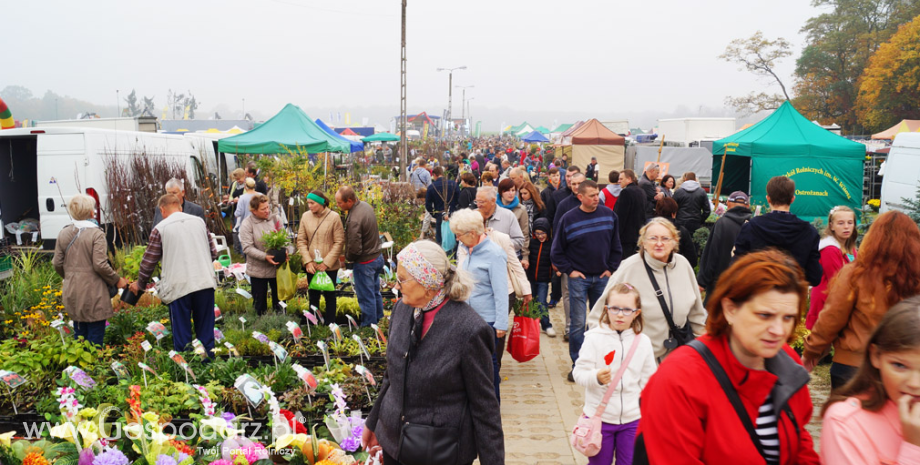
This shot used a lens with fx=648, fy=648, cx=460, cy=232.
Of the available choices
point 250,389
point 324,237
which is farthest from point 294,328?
point 324,237

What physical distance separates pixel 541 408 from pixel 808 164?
10.7 metres

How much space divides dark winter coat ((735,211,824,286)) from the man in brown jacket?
3744 millimetres

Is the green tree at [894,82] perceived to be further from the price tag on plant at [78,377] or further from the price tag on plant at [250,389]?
the price tag on plant at [78,377]

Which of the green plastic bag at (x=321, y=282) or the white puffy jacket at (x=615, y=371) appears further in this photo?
the green plastic bag at (x=321, y=282)

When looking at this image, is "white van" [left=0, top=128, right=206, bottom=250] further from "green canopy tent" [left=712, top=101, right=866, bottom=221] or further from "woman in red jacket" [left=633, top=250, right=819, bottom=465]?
"green canopy tent" [left=712, top=101, right=866, bottom=221]

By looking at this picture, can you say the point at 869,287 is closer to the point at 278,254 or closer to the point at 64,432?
the point at 64,432

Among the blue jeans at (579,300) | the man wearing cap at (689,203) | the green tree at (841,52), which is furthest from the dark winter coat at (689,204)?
the green tree at (841,52)

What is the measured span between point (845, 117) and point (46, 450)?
51.6m

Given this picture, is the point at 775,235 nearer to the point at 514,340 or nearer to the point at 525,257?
the point at 514,340

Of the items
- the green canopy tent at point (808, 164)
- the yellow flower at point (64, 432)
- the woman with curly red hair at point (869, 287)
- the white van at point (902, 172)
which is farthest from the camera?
the green canopy tent at point (808, 164)

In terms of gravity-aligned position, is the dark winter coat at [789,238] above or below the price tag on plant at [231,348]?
above

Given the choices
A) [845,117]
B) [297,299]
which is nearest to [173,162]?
[297,299]

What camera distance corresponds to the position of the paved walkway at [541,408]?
4.70 m

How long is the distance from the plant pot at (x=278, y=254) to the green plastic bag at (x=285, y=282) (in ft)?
0.31
